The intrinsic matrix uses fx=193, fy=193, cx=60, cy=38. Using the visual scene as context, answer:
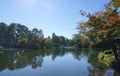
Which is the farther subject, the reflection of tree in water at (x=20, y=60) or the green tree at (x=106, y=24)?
the reflection of tree in water at (x=20, y=60)

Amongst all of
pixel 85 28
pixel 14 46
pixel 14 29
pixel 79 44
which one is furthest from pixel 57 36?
pixel 85 28

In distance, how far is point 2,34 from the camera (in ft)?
232

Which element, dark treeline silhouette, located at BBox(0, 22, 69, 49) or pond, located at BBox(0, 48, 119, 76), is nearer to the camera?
pond, located at BBox(0, 48, 119, 76)

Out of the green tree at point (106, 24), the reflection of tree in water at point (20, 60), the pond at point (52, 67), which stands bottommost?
the pond at point (52, 67)

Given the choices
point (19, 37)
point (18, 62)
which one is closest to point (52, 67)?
point (18, 62)

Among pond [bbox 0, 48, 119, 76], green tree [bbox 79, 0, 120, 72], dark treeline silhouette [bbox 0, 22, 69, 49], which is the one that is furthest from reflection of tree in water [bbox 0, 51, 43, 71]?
dark treeline silhouette [bbox 0, 22, 69, 49]

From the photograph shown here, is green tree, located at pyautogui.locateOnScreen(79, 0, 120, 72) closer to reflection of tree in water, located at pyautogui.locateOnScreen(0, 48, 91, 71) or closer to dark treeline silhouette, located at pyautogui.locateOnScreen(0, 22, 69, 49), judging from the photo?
reflection of tree in water, located at pyautogui.locateOnScreen(0, 48, 91, 71)

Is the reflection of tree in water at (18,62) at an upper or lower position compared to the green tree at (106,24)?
lower

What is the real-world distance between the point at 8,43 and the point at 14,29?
6682 millimetres

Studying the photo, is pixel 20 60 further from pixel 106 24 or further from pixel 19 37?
→ pixel 19 37

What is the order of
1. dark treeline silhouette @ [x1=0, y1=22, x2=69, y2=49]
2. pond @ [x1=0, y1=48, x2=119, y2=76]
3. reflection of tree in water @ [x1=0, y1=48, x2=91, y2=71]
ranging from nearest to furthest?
pond @ [x1=0, y1=48, x2=119, y2=76], reflection of tree in water @ [x1=0, y1=48, x2=91, y2=71], dark treeline silhouette @ [x1=0, y1=22, x2=69, y2=49]

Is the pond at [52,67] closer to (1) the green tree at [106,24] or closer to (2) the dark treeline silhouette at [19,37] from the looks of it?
(1) the green tree at [106,24]

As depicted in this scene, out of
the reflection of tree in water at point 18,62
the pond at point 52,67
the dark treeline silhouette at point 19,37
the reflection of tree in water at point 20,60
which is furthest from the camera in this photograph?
the dark treeline silhouette at point 19,37

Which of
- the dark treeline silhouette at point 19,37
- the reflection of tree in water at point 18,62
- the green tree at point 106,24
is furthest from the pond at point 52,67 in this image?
the dark treeline silhouette at point 19,37
